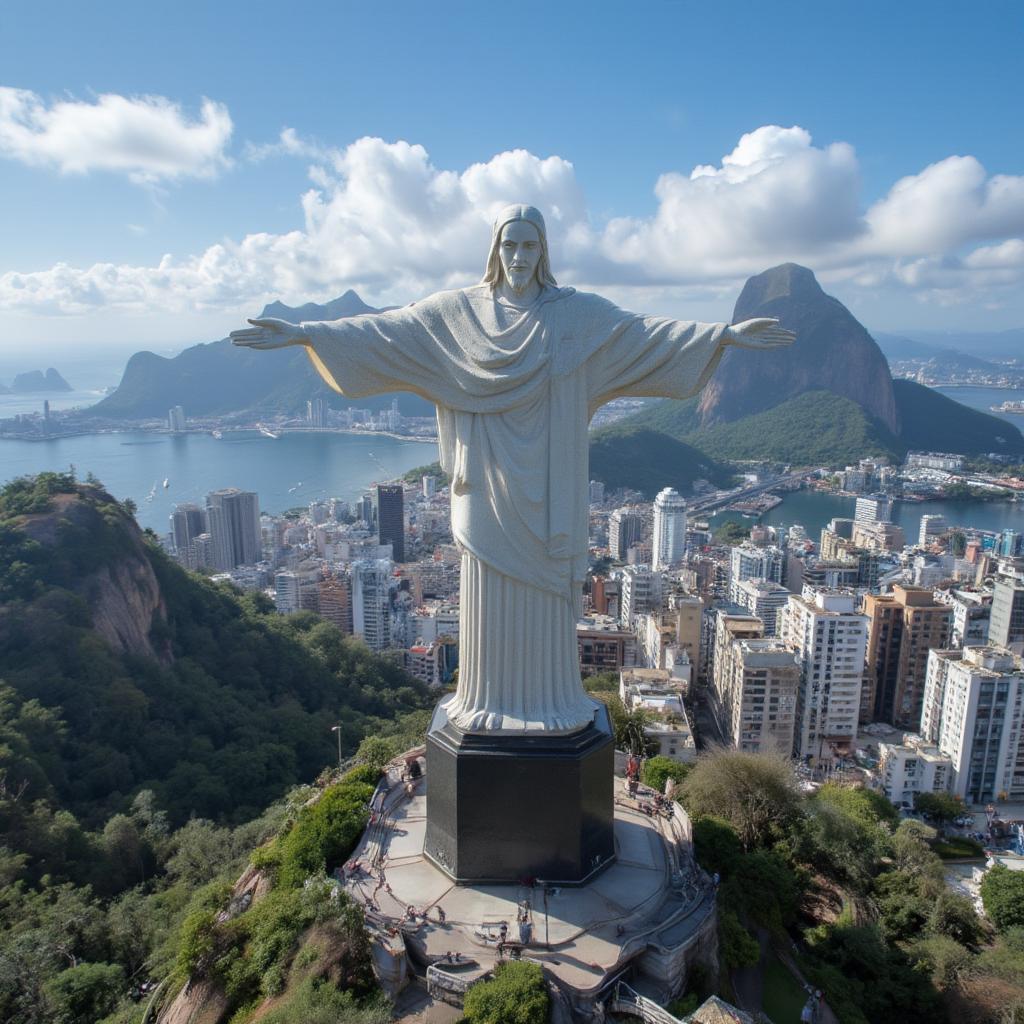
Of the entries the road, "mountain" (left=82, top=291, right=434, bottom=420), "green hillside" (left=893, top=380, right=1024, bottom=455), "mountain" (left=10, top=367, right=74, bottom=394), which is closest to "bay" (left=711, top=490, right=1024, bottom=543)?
→ the road

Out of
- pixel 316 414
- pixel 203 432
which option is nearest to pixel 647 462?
pixel 316 414

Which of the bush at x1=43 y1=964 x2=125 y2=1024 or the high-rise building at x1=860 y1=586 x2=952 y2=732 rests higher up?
the bush at x1=43 y1=964 x2=125 y2=1024

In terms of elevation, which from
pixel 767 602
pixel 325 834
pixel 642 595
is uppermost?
pixel 325 834

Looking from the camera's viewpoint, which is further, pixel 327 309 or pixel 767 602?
pixel 327 309

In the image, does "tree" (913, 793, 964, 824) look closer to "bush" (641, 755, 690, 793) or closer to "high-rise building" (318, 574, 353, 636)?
"bush" (641, 755, 690, 793)

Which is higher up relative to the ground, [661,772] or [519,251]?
[519,251]

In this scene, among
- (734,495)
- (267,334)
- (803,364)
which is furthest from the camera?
(803,364)

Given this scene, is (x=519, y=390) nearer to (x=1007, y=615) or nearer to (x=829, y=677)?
(x=829, y=677)
